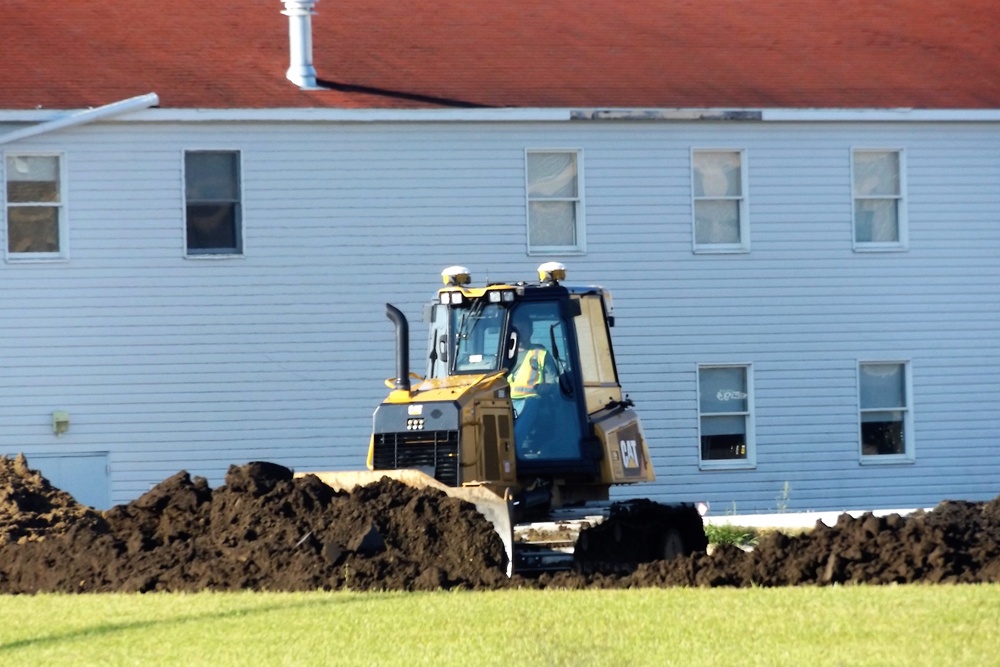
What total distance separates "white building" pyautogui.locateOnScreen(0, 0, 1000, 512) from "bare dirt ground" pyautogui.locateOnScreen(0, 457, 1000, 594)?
24.5ft

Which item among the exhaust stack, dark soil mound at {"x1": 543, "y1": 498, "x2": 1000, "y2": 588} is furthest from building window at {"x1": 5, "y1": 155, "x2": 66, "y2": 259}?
dark soil mound at {"x1": 543, "y1": 498, "x2": 1000, "y2": 588}

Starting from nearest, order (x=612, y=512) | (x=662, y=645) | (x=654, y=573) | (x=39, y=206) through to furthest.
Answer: (x=662, y=645) < (x=654, y=573) < (x=612, y=512) < (x=39, y=206)

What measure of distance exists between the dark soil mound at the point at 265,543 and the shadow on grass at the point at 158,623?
0.82 m

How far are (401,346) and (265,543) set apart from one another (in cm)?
251

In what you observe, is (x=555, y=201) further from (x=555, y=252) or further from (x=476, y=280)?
(x=476, y=280)

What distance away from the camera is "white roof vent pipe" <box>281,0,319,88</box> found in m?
24.0

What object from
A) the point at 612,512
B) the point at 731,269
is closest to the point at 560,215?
the point at 731,269

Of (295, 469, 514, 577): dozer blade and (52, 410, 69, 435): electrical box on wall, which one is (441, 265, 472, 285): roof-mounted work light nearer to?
(295, 469, 514, 577): dozer blade

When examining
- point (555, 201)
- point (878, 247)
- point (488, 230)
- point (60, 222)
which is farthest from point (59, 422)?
point (878, 247)

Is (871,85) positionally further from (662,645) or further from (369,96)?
A: (662,645)

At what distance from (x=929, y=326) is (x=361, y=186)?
28.0 feet

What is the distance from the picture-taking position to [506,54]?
25.6m

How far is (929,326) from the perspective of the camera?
25.6 metres

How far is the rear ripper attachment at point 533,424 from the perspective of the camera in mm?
15625
